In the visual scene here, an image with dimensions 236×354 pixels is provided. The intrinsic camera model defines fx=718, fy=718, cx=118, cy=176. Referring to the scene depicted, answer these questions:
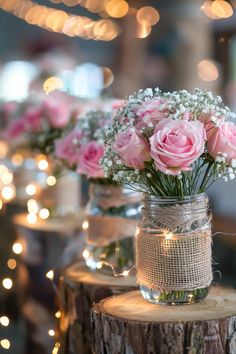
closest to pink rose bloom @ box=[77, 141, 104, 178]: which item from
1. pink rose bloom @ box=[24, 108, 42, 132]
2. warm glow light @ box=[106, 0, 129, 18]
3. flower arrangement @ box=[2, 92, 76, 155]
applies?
flower arrangement @ box=[2, 92, 76, 155]

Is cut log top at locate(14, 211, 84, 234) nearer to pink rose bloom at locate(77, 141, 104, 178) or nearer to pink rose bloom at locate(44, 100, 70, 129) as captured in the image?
pink rose bloom at locate(44, 100, 70, 129)

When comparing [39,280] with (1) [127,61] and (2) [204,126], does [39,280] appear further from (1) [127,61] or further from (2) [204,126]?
(1) [127,61]

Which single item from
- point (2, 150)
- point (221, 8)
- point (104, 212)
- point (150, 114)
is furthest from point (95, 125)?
point (221, 8)

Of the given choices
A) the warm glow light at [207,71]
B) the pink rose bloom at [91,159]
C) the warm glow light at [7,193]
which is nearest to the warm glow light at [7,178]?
the warm glow light at [7,193]

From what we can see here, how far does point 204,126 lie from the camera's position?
1.69 meters

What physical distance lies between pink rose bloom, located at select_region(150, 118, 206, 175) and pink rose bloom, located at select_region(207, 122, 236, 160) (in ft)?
0.19

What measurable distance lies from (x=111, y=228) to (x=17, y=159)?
6.00 ft

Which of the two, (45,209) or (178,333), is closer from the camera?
(178,333)

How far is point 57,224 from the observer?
330 cm

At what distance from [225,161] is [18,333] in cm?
241

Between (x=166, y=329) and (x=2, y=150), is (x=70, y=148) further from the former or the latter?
(x=2, y=150)

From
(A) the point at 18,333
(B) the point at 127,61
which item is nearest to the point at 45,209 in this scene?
(A) the point at 18,333

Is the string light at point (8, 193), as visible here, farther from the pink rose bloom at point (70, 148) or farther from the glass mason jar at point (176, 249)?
the glass mason jar at point (176, 249)

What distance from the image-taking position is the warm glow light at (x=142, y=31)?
6960 mm
